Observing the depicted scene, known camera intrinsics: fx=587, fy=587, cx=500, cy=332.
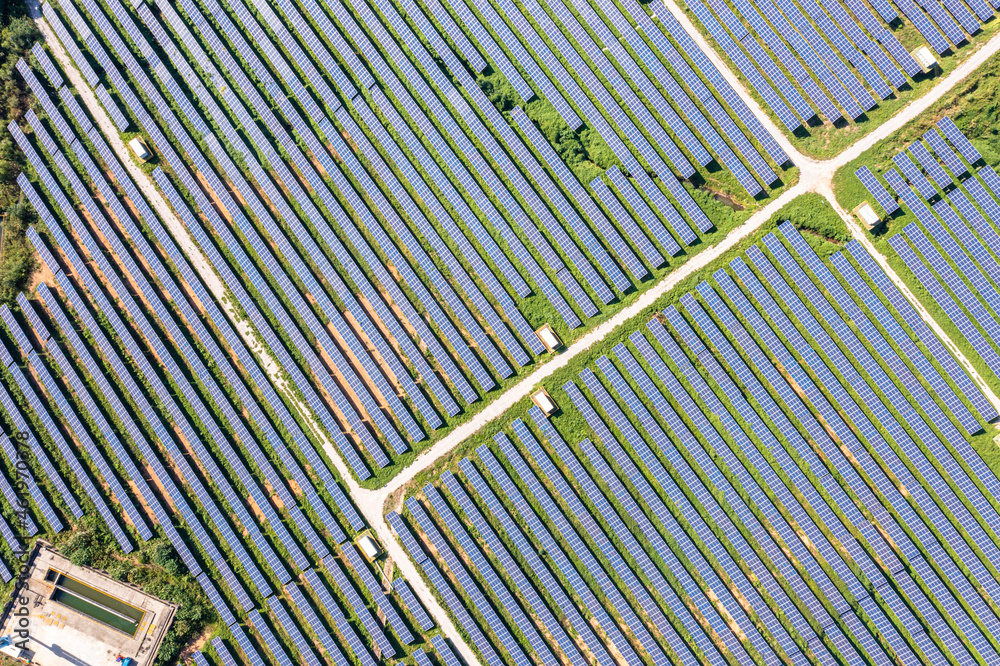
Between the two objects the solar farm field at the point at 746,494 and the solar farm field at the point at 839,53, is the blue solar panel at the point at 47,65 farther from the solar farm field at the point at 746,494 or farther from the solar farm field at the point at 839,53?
the solar farm field at the point at 839,53

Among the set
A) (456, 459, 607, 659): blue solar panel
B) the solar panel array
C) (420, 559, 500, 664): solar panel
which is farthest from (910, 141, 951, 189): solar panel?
(420, 559, 500, 664): solar panel

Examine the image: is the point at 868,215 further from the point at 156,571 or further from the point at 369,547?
the point at 156,571

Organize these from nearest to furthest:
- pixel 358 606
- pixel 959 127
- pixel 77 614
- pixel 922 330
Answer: pixel 922 330
pixel 959 127
pixel 358 606
pixel 77 614

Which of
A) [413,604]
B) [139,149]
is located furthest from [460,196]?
[413,604]

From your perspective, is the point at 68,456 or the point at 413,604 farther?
the point at 68,456

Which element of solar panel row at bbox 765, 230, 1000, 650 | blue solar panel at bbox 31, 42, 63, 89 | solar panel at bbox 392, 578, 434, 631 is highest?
blue solar panel at bbox 31, 42, 63, 89

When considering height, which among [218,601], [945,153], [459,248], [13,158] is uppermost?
[13,158]

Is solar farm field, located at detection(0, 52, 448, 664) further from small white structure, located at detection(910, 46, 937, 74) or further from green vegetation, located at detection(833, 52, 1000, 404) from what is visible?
small white structure, located at detection(910, 46, 937, 74)
